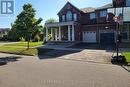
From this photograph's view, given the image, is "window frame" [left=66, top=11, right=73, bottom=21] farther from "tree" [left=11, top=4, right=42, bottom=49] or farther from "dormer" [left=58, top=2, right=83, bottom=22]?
"tree" [left=11, top=4, right=42, bottom=49]

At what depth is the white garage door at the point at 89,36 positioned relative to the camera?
3758 cm

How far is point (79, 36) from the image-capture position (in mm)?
38562

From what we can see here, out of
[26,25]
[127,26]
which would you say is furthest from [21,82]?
[127,26]

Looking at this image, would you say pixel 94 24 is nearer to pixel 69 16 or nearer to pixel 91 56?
pixel 69 16

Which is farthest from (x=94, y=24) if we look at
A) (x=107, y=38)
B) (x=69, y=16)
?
(x=69, y=16)

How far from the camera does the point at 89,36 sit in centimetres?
3831

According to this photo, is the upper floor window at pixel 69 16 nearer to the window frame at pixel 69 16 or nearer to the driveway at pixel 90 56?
the window frame at pixel 69 16

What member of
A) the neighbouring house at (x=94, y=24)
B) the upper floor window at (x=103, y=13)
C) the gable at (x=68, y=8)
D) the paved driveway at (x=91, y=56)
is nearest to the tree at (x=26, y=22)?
the paved driveway at (x=91, y=56)

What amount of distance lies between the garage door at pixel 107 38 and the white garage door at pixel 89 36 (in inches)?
68.5

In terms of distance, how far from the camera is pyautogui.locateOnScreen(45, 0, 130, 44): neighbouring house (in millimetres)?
33697

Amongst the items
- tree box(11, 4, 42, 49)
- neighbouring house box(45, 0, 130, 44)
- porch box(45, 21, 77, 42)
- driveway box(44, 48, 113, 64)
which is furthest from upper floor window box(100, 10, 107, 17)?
driveway box(44, 48, 113, 64)

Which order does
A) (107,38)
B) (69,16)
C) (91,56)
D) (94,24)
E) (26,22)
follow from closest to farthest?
(91,56) < (26,22) < (107,38) < (94,24) < (69,16)

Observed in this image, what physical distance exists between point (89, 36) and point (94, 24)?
2.58m

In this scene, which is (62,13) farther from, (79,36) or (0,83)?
(0,83)
